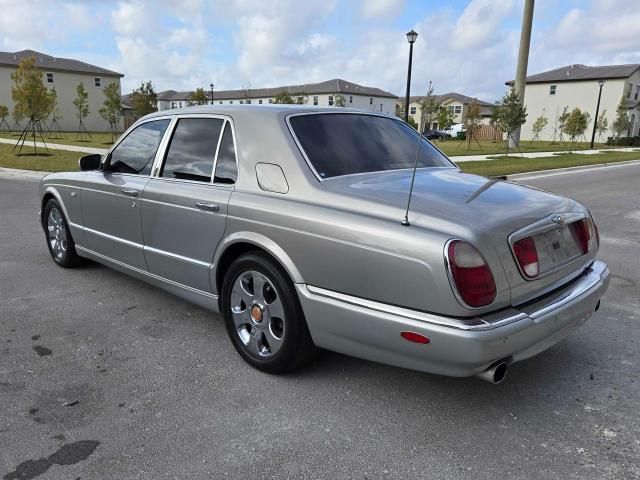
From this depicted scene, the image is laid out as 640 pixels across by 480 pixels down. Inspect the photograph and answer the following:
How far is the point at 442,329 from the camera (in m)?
2.43

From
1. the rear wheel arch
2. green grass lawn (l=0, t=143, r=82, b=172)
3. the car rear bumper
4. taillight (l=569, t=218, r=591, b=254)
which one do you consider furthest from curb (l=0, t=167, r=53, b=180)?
taillight (l=569, t=218, r=591, b=254)

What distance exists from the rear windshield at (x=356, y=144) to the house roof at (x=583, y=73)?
2580 inches

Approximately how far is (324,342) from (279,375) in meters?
0.53

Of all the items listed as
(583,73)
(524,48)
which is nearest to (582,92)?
(583,73)

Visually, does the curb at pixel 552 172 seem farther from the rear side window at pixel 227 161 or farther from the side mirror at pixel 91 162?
the rear side window at pixel 227 161

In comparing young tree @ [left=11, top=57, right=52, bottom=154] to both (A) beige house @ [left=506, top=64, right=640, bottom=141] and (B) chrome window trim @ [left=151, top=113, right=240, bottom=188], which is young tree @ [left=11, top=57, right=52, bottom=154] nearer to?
(B) chrome window trim @ [left=151, top=113, right=240, bottom=188]

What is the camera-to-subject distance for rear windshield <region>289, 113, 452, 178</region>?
3291mm

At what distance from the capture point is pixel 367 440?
2.63m

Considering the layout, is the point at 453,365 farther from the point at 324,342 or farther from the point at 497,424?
the point at 324,342

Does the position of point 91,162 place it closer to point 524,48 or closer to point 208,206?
point 208,206

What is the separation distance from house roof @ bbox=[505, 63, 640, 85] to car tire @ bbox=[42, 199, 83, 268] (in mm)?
66235

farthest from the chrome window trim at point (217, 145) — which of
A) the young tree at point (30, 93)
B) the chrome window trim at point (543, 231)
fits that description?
the young tree at point (30, 93)

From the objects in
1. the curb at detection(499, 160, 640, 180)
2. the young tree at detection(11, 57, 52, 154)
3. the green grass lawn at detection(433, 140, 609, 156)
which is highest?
the young tree at detection(11, 57, 52, 154)

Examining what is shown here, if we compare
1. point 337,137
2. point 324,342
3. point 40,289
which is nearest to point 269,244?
point 324,342
